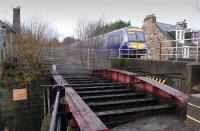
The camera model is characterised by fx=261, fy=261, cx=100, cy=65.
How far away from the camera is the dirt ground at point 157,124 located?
17.7ft

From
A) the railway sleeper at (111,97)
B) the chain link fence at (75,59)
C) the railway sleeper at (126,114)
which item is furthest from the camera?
the chain link fence at (75,59)

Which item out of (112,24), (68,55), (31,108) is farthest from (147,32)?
(31,108)

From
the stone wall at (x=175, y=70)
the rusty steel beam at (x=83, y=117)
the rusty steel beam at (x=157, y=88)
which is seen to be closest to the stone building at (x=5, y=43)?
the stone wall at (x=175, y=70)

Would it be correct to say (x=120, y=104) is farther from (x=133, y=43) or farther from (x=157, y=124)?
(x=133, y=43)

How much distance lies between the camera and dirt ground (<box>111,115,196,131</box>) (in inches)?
213

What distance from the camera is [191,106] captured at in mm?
4930

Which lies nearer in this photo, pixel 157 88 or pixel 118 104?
pixel 118 104

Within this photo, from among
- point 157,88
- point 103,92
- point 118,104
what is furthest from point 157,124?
point 103,92

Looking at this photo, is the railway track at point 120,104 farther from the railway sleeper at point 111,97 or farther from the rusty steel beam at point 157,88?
the rusty steel beam at point 157,88

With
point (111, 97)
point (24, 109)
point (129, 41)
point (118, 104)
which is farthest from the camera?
point (129, 41)

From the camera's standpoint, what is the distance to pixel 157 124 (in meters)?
5.73

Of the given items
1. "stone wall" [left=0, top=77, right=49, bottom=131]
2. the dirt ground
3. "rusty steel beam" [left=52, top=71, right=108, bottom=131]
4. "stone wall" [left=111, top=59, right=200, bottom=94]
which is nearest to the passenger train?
"stone wall" [left=111, top=59, right=200, bottom=94]

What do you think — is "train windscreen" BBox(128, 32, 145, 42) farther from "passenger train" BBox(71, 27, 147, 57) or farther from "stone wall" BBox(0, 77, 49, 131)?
"stone wall" BBox(0, 77, 49, 131)

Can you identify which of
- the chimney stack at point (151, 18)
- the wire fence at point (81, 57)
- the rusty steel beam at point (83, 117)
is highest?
the chimney stack at point (151, 18)
